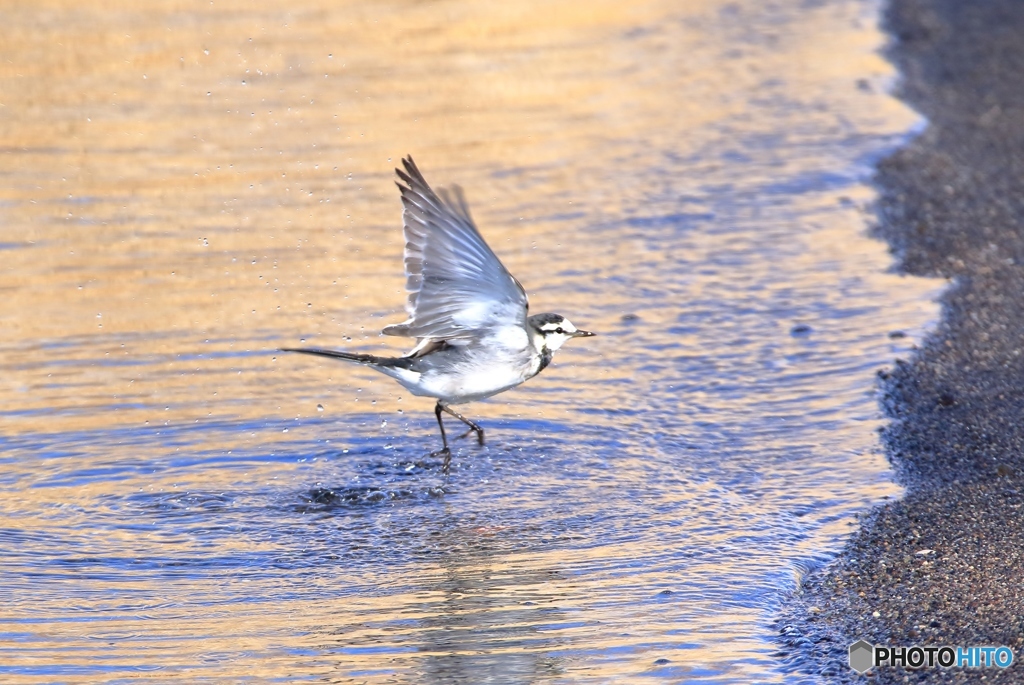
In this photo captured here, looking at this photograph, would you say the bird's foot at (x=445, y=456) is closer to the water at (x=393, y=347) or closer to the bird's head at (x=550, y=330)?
the water at (x=393, y=347)

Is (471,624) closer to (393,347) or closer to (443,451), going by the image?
(443,451)

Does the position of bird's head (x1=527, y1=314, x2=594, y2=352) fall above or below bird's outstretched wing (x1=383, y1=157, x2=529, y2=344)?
below

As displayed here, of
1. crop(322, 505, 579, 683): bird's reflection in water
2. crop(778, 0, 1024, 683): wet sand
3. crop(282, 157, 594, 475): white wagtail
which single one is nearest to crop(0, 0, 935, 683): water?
crop(322, 505, 579, 683): bird's reflection in water

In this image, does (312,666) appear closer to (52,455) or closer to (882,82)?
(52,455)

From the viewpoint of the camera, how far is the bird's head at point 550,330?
314 inches

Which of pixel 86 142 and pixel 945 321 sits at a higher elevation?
pixel 86 142

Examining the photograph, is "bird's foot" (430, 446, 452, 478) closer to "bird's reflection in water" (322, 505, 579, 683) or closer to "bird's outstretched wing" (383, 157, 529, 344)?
"bird's outstretched wing" (383, 157, 529, 344)

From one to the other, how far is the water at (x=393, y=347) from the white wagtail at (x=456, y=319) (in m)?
0.46

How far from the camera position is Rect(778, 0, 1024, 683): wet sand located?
581 cm

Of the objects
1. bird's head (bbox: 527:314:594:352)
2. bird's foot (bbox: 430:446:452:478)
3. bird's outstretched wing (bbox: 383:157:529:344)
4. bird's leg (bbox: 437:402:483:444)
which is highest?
bird's outstretched wing (bbox: 383:157:529:344)

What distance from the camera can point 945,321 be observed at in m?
9.42

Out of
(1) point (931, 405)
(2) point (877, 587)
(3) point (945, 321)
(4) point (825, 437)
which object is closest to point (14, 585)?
(2) point (877, 587)

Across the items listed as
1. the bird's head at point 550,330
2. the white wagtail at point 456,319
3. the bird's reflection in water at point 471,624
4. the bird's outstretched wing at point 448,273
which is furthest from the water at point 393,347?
the bird's outstretched wing at point 448,273

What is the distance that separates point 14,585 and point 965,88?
38.0 feet
